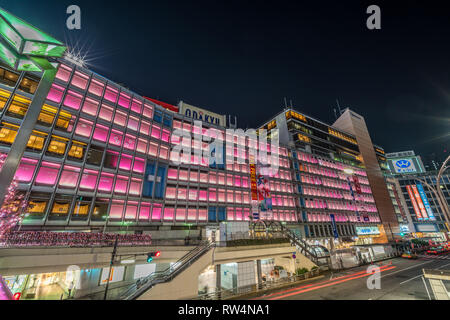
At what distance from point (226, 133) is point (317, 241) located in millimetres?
32662

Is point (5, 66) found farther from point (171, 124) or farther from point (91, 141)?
point (171, 124)

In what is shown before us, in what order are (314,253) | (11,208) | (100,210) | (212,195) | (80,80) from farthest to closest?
(212,195) < (314,253) < (80,80) < (100,210) < (11,208)

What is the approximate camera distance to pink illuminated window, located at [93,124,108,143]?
2692 centimetres

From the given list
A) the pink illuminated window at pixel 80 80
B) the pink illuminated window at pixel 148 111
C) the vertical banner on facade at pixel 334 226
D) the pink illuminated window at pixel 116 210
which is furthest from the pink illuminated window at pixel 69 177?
the vertical banner on facade at pixel 334 226

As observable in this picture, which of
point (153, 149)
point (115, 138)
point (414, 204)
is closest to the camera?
point (115, 138)

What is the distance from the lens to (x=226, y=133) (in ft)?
134

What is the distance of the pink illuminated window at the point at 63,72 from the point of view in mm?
25438

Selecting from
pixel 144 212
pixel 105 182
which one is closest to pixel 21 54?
pixel 105 182

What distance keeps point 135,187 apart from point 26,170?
1174 centimetres

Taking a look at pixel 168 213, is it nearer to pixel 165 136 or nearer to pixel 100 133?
pixel 165 136

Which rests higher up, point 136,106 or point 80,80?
point 80,80

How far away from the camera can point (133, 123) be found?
30.9 m

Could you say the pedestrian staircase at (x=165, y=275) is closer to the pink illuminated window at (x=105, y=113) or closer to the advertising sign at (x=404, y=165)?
the pink illuminated window at (x=105, y=113)

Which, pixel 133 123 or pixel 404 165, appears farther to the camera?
pixel 404 165
